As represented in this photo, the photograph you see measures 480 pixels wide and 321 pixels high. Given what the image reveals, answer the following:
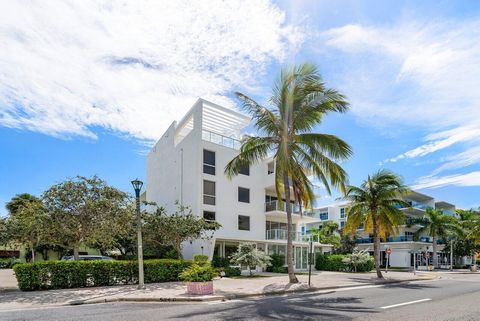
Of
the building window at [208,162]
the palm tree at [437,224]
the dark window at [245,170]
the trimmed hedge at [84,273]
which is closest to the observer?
the trimmed hedge at [84,273]

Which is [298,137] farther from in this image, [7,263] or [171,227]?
[7,263]

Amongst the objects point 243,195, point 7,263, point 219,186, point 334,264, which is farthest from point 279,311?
point 7,263

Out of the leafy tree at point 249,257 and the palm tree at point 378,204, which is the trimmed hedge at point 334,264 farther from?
the leafy tree at point 249,257

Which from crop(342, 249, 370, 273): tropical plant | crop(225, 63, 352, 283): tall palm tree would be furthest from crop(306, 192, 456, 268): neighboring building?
crop(225, 63, 352, 283): tall palm tree

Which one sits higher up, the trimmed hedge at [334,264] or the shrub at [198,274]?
the shrub at [198,274]

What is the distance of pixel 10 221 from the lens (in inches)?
896

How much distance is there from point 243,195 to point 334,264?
37.5 ft

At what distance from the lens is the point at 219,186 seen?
33000 millimetres

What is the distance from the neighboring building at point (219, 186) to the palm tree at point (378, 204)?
566 centimetres

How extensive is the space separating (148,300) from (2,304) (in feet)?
16.3

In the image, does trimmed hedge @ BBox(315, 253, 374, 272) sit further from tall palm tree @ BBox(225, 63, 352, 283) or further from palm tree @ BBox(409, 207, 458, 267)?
palm tree @ BBox(409, 207, 458, 267)

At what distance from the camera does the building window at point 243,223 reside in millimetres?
34188

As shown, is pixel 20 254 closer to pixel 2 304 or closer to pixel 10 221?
pixel 10 221

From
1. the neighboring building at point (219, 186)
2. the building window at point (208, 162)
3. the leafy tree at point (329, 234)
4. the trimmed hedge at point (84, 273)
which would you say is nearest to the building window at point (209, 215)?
the neighboring building at point (219, 186)
